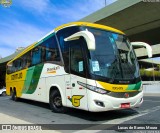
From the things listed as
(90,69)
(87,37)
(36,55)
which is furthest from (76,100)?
(36,55)

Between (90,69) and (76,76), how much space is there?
82 cm

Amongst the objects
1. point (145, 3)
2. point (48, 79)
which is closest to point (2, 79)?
point (145, 3)

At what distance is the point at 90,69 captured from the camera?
832 cm

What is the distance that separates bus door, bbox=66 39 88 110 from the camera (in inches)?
339

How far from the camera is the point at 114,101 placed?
8.28m

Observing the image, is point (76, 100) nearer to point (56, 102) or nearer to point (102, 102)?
point (102, 102)

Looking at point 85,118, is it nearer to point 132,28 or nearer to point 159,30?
point 132,28

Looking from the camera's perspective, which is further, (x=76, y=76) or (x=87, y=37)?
(x=76, y=76)

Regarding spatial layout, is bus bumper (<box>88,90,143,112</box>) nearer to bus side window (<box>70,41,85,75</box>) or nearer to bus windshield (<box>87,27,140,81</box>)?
bus windshield (<box>87,27,140,81</box>)

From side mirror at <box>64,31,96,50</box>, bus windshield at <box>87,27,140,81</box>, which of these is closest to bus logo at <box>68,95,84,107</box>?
bus windshield at <box>87,27,140,81</box>

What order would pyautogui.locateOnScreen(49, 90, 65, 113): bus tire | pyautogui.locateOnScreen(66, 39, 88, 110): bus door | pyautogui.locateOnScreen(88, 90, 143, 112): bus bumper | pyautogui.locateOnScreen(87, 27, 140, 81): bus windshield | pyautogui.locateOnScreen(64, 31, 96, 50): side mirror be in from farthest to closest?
pyautogui.locateOnScreen(49, 90, 65, 113): bus tire → pyautogui.locateOnScreen(66, 39, 88, 110): bus door → pyautogui.locateOnScreen(87, 27, 140, 81): bus windshield → pyautogui.locateOnScreen(88, 90, 143, 112): bus bumper → pyautogui.locateOnScreen(64, 31, 96, 50): side mirror

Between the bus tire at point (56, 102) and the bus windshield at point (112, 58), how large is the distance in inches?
104

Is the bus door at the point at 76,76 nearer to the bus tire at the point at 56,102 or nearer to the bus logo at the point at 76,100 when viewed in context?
the bus logo at the point at 76,100

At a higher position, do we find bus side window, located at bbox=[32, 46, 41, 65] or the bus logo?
bus side window, located at bbox=[32, 46, 41, 65]
